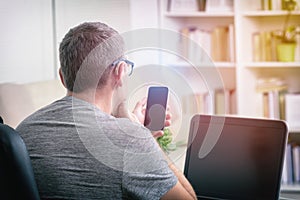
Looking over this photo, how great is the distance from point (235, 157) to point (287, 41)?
2.17m

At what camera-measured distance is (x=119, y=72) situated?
132 centimetres

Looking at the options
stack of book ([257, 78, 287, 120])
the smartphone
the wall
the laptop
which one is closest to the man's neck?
the smartphone

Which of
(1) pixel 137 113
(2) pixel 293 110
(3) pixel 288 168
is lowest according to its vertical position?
(3) pixel 288 168

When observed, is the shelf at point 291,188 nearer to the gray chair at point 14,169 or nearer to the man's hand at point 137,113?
the man's hand at point 137,113

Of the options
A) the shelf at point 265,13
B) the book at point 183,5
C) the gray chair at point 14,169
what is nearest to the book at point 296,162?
the shelf at point 265,13

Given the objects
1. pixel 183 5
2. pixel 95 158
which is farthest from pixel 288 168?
pixel 95 158

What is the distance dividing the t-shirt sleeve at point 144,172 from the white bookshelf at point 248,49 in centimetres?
231

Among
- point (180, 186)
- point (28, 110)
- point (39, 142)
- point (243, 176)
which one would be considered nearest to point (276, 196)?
point (243, 176)

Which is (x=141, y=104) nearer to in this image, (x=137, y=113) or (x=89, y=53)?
(x=137, y=113)

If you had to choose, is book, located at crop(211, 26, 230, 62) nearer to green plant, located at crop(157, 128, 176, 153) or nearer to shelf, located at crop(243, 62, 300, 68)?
shelf, located at crop(243, 62, 300, 68)

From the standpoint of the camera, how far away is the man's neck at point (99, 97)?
135 cm

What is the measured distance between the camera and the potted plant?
11.0 ft

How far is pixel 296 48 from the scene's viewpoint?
3.43 m

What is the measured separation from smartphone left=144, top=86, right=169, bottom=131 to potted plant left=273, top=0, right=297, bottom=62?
223 cm
